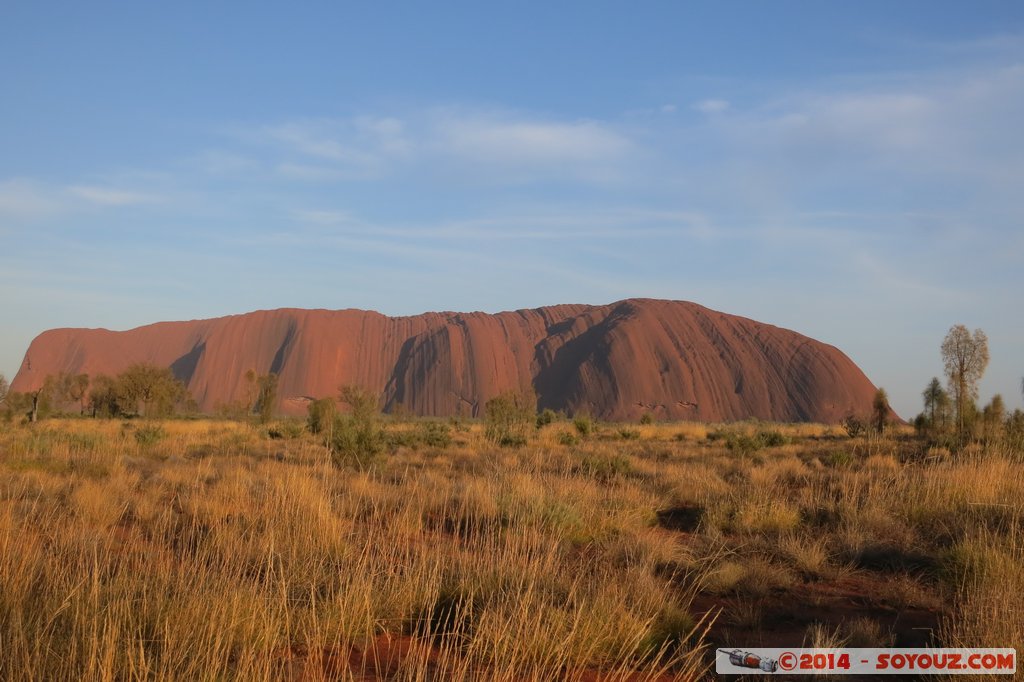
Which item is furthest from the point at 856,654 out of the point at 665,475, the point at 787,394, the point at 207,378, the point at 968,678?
the point at 207,378

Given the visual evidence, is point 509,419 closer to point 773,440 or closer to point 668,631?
point 773,440

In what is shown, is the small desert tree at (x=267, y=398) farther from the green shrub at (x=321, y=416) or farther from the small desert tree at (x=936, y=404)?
the small desert tree at (x=936, y=404)

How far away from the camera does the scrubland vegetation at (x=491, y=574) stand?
11.2 ft

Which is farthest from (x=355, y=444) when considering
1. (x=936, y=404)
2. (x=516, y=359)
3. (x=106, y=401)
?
(x=516, y=359)

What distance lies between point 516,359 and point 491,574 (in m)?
90.0

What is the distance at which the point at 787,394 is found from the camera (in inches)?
3206

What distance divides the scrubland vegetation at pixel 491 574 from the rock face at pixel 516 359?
6854 centimetres

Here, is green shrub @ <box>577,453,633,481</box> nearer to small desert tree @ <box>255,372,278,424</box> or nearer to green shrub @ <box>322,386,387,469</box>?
green shrub @ <box>322,386,387,469</box>

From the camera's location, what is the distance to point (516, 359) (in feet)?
311

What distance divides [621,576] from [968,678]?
7.63 ft

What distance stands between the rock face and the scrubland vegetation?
225 ft

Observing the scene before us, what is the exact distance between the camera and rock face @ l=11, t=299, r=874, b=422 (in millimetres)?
81375

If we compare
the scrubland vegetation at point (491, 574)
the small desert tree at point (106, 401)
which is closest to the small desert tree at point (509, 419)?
the scrubland vegetation at point (491, 574)

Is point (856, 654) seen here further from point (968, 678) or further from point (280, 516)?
point (280, 516)
